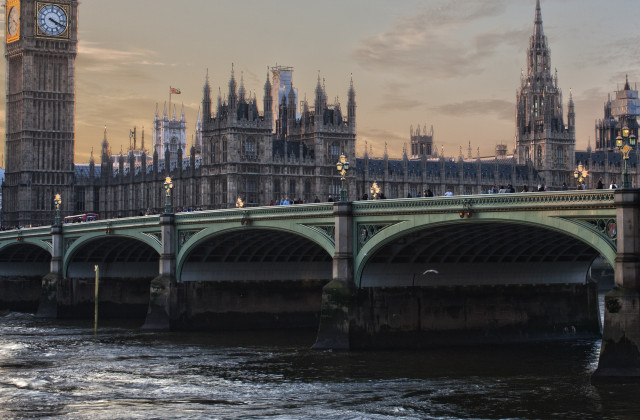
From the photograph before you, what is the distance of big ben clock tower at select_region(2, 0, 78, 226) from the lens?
146 metres

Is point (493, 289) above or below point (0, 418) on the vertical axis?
above

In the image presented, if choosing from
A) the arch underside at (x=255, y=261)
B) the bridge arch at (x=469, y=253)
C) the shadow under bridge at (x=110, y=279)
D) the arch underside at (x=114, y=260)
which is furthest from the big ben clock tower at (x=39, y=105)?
the bridge arch at (x=469, y=253)

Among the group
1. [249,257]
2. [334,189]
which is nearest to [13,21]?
[334,189]

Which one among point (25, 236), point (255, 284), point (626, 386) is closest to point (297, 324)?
point (255, 284)

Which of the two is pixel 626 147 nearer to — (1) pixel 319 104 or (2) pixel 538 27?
(1) pixel 319 104

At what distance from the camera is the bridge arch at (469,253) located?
5534 cm

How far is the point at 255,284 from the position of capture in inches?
3017

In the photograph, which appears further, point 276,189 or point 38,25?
point 38,25

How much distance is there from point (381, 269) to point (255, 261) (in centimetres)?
1749

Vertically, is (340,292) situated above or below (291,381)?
above

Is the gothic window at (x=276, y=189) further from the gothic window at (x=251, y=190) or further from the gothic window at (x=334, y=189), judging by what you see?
the gothic window at (x=334, y=189)

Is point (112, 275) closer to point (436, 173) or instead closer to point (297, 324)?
point (297, 324)

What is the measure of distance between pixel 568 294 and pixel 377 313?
12.3m

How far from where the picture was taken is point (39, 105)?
14862cm
